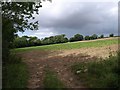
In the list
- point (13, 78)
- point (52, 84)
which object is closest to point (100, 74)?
point (52, 84)

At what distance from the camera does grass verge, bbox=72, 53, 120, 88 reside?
8.78 meters

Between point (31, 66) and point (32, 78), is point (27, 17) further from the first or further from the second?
point (32, 78)

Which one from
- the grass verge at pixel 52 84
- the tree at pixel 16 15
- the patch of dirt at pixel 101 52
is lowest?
the grass verge at pixel 52 84

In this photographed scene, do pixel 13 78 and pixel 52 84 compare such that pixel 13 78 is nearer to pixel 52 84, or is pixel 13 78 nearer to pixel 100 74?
pixel 52 84

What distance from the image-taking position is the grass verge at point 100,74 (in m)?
8.78

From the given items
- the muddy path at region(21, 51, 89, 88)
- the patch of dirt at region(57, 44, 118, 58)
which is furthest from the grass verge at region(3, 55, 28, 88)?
the patch of dirt at region(57, 44, 118, 58)

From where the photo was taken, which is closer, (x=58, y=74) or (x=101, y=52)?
(x=58, y=74)

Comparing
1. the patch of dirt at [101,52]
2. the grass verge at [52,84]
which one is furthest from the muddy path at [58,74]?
the patch of dirt at [101,52]

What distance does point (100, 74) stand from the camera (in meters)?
9.56

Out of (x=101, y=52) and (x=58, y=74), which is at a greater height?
(x=101, y=52)

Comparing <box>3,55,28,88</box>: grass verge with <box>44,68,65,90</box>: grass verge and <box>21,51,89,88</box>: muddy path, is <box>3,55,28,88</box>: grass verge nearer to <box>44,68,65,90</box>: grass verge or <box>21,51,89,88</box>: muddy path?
<box>21,51,89,88</box>: muddy path

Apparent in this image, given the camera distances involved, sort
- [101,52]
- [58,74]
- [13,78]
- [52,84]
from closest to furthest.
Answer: [52,84], [13,78], [58,74], [101,52]

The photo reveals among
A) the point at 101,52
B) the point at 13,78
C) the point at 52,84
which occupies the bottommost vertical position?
the point at 52,84

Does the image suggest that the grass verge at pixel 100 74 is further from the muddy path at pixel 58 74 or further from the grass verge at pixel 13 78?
the grass verge at pixel 13 78
